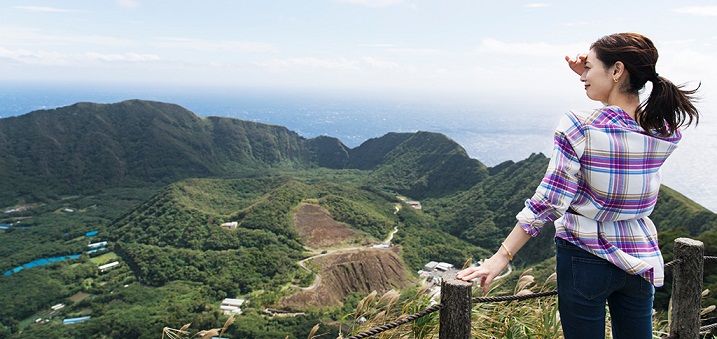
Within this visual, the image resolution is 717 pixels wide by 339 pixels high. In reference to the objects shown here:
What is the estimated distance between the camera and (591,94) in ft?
6.09

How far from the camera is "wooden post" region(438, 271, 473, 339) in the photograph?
185 cm

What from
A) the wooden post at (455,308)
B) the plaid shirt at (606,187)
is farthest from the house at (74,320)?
the plaid shirt at (606,187)

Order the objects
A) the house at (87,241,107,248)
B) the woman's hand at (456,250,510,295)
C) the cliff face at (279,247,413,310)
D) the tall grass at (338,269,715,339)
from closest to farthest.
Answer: the woman's hand at (456,250,510,295) < the tall grass at (338,269,715,339) < the cliff face at (279,247,413,310) < the house at (87,241,107,248)

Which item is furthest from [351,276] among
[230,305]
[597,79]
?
[597,79]

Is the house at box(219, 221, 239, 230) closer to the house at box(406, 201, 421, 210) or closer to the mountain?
the house at box(406, 201, 421, 210)

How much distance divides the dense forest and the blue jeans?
1.38m

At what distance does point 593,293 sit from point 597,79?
0.88 metres

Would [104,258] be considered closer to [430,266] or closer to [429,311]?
[430,266]

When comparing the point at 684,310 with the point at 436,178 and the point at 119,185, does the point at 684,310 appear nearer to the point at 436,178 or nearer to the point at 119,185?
the point at 436,178

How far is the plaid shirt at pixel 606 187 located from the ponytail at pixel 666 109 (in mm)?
55

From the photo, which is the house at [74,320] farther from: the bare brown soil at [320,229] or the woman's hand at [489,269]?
the woman's hand at [489,269]

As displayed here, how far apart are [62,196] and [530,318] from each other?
67.1 m

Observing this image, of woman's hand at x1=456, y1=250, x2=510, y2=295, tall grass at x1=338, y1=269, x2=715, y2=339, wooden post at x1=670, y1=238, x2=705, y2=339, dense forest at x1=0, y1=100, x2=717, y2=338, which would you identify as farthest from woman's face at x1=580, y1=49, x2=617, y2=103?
dense forest at x1=0, y1=100, x2=717, y2=338

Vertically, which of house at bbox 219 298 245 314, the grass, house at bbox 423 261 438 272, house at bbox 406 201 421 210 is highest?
house at bbox 219 298 245 314
